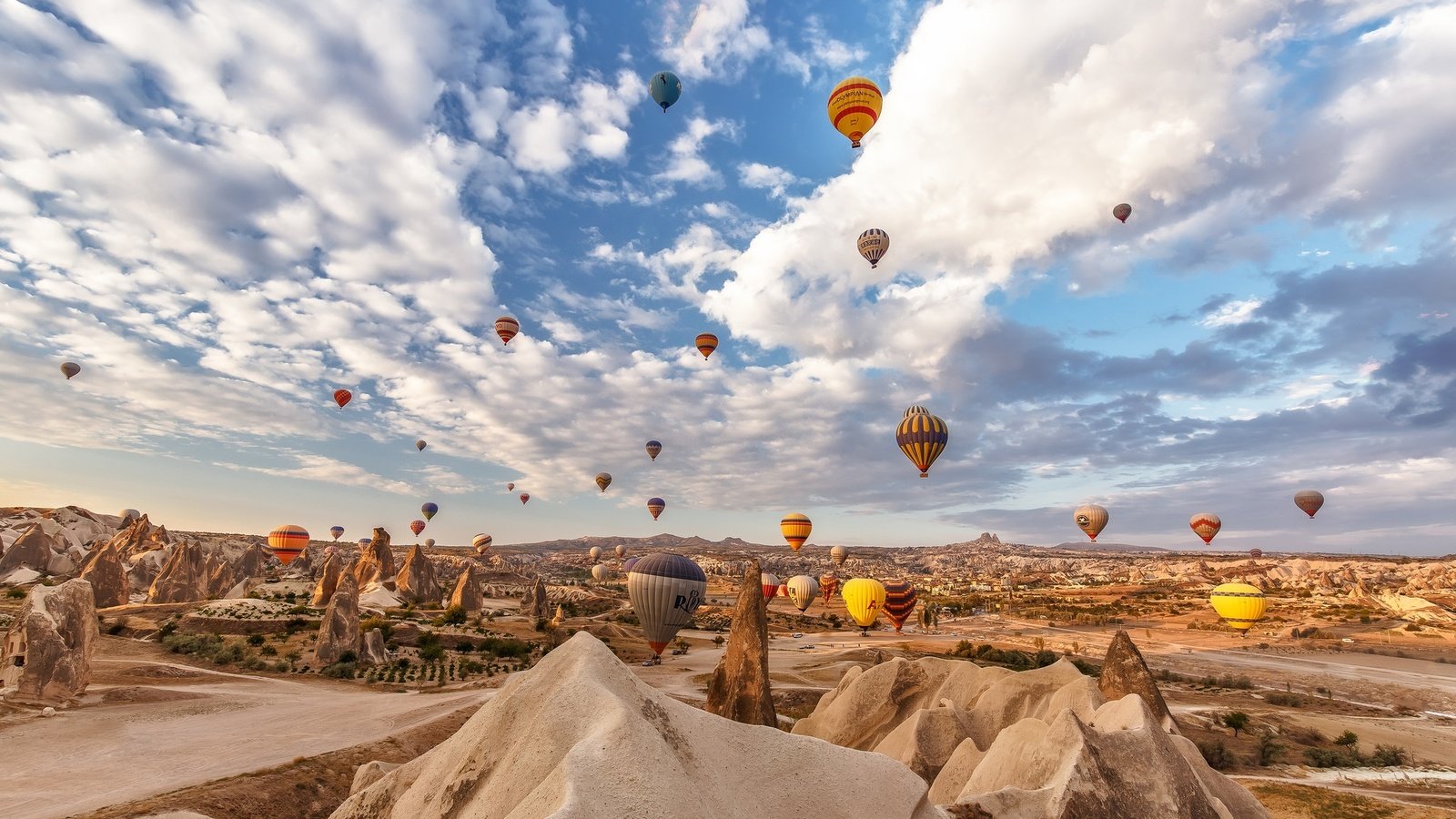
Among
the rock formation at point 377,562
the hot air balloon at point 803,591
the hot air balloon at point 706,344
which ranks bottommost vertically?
the hot air balloon at point 803,591

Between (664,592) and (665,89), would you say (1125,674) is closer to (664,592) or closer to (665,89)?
(664,592)

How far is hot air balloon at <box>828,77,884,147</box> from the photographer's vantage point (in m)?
43.3

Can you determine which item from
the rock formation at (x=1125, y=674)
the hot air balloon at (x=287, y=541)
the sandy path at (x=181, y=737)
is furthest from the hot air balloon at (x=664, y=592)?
the hot air balloon at (x=287, y=541)

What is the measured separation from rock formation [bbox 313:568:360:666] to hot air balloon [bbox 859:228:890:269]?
47.9 metres

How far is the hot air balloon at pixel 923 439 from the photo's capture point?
4803 centimetres

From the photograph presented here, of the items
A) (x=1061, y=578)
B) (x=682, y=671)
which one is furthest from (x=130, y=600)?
(x=1061, y=578)

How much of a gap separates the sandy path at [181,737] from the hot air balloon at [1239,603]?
54.3 meters

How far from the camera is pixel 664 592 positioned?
1310 inches

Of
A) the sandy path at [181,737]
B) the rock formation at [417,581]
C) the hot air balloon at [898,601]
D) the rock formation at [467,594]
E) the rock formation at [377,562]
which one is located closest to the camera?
the sandy path at [181,737]

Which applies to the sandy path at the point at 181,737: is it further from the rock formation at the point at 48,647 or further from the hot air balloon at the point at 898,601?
the hot air balloon at the point at 898,601

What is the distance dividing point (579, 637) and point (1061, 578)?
218702 millimetres

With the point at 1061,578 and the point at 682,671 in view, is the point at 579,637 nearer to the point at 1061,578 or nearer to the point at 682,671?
the point at 682,671

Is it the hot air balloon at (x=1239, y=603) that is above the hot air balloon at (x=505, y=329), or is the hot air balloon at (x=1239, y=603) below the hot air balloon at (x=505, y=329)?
below

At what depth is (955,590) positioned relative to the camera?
169000 millimetres
